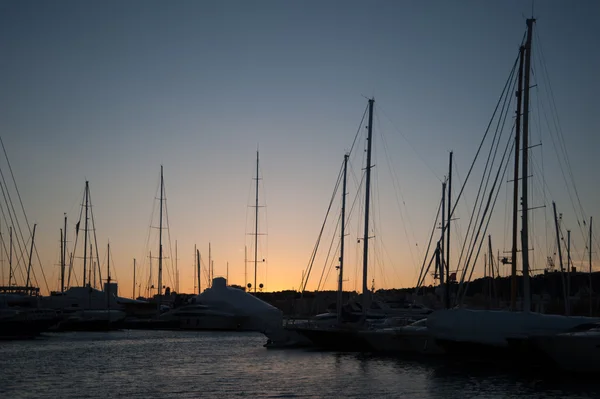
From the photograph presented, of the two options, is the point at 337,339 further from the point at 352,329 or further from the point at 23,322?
the point at 23,322

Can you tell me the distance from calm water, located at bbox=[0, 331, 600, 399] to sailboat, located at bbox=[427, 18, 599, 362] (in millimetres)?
1180

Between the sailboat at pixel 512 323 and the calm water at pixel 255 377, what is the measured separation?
46.5 inches

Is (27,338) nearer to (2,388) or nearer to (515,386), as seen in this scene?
(2,388)

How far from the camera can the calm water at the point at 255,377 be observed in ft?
104

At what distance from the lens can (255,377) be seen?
123 ft

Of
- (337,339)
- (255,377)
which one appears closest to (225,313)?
(337,339)

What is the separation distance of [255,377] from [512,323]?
1336 cm

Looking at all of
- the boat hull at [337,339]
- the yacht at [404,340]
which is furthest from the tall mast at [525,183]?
the boat hull at [337,339]

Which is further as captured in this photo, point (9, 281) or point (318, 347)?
point (9, 281)

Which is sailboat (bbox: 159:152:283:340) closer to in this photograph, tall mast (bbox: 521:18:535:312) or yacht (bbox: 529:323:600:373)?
tall mast (bbox: 521:18:535:312)

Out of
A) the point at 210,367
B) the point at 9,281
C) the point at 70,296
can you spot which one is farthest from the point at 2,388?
the point at 70,296

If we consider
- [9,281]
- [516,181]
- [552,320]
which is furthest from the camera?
[9,281]

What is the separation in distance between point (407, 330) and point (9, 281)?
5167 centimetres

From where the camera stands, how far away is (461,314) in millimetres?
40719
